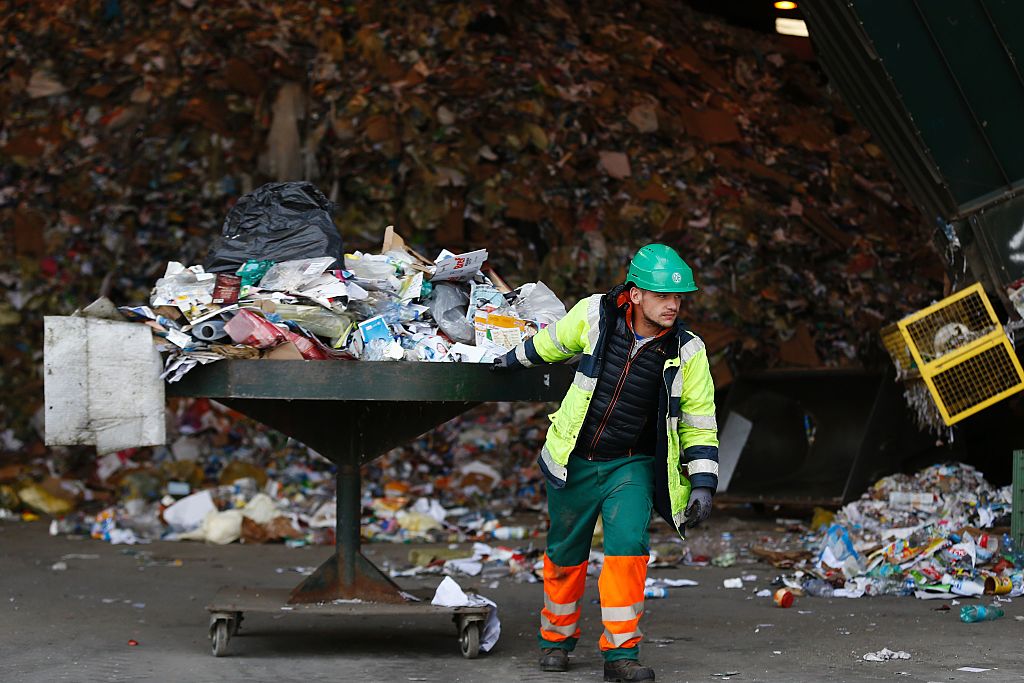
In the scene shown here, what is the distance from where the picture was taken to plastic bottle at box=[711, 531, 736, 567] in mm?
7398

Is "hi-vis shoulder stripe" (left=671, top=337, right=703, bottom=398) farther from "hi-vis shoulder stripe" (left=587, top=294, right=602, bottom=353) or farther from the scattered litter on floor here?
the scattered litter on floor

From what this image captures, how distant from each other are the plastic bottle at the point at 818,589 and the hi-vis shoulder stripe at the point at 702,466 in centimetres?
206

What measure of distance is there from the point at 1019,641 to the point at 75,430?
136 inches

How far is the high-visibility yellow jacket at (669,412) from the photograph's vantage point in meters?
4.55

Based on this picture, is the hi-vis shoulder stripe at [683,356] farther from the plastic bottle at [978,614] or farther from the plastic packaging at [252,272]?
the plastic bottle at [978,614]

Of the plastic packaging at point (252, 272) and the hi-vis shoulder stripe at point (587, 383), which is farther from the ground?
the plastic packaging at point (252, 272)

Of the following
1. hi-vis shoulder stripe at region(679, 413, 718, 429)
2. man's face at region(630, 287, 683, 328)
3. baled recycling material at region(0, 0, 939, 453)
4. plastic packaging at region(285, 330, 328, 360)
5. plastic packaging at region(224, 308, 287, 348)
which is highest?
baled recycling material at region(0, 0, 939, 453)

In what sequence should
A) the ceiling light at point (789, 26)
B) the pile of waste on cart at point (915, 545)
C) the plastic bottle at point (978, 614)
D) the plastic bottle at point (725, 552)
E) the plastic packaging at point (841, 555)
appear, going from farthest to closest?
the ceiling light at point (789, 26) → the plastic bottle at point (725, 552) → the plastic packaging at point (841, 555) → the pile of waste on cart at point (915, 545) → the plastic bottle at point (978, 614)

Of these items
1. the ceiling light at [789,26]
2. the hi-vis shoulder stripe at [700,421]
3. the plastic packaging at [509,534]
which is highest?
the ceiling light at [789,26]

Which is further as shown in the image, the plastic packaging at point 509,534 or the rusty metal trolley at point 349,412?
the plastic packaging at point 509,534

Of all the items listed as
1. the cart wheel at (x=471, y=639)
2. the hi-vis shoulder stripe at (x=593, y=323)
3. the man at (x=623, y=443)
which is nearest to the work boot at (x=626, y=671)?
the man at (x=623, y=443)

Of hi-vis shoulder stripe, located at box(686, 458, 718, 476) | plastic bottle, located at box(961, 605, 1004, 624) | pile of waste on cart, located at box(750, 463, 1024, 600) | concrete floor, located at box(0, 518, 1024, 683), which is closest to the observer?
hi-vis shoulder stripe, located at box(686, 458, 718, 476)

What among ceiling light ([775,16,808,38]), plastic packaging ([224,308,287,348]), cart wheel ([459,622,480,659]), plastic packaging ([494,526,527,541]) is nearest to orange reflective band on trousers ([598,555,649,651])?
cart wheel ([459,622,480,659])

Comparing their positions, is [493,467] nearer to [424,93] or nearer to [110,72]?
[424,93]
